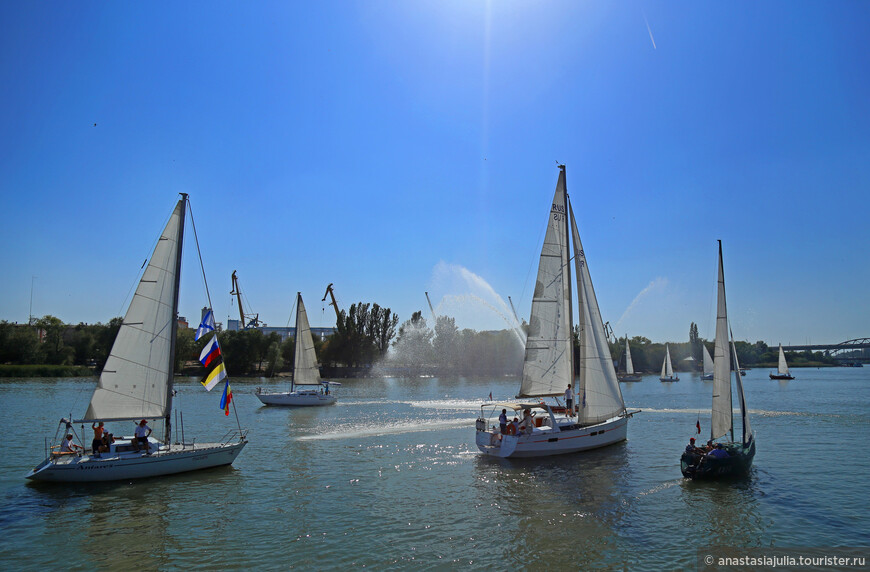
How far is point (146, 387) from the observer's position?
27.9 metres

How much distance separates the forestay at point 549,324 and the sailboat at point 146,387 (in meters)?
19.6

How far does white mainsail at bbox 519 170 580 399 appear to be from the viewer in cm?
3559

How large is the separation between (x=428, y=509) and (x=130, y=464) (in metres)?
15.4

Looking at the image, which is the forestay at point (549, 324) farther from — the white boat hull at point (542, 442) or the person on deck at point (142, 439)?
the person on deck at point (142, 439)

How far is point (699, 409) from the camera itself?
2534 inches

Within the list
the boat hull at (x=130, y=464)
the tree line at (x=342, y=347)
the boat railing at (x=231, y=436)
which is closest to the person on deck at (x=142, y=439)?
the boat hull at (x=130, y=464)

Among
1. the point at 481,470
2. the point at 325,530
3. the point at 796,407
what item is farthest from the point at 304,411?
the point at 796,407

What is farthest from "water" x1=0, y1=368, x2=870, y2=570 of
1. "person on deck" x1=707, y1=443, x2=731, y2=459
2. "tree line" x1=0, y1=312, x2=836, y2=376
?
"tree line" x1=0, y1=312, x2=836, y2=376

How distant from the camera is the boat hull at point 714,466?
26.4 m

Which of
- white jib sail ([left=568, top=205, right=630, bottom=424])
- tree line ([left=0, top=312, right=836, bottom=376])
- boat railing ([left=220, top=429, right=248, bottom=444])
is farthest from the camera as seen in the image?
tree line ([left=0, top=312, right=836, bottom=376])

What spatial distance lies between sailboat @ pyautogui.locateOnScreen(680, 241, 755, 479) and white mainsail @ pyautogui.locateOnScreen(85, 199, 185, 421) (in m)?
28.1

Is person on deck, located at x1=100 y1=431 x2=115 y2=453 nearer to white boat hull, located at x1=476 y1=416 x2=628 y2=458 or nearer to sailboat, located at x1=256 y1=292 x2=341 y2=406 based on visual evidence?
white boat hull, located at x1=476 y1=416 x2=628 y2=458

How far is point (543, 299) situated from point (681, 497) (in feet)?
49.0

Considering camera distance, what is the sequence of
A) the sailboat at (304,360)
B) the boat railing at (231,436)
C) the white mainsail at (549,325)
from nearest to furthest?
the white mainsail at (549,325) → the boat railing at (231,436) → the sailboat at (304,360)
